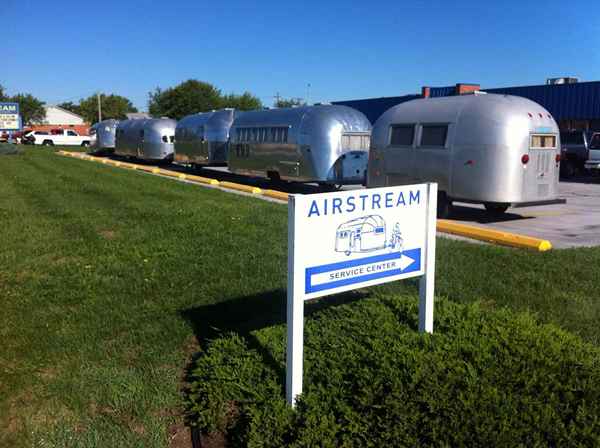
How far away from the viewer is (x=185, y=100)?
8269 centimetres

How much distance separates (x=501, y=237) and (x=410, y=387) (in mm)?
5881

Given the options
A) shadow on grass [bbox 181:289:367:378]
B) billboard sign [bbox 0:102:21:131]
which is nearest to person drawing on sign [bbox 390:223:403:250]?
shadow on grass [bbox 181:289:367:378]

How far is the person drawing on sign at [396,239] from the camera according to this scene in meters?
3.90

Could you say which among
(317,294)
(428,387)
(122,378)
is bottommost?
(122,378)

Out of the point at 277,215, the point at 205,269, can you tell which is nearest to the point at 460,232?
the point at 277,215

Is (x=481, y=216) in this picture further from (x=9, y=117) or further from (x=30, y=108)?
(x=30, y=108)

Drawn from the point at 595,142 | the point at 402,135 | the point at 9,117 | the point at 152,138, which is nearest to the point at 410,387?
the point at 402,135

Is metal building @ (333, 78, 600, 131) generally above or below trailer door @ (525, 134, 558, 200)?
above

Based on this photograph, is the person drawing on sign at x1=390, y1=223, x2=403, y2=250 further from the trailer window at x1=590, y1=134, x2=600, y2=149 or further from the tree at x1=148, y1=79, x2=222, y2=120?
the tree at x1=148, y1=79, x2=222, y2=120

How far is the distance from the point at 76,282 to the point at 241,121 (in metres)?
14.2

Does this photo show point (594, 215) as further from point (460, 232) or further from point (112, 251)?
point (112, 251)

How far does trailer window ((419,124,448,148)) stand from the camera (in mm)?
11867

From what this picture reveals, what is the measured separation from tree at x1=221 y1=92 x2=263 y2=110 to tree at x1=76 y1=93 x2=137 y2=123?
22443mm

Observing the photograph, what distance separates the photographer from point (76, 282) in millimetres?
6383
